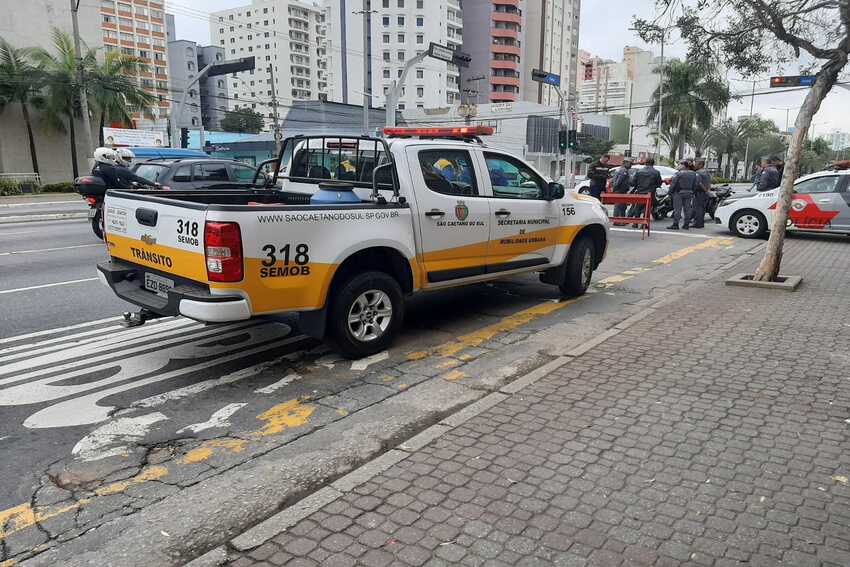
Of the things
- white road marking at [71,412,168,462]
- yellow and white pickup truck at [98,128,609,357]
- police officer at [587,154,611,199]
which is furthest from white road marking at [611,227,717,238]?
white road marking at [71,412,168,462]

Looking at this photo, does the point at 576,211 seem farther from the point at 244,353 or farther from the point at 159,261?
the point at 159,261

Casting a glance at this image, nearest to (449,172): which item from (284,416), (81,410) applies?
(284,416)

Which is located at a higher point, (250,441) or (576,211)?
(576,211)

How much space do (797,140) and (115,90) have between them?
38.2 meters

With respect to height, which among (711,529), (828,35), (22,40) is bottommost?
(711,529)

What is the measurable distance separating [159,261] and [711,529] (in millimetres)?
4148

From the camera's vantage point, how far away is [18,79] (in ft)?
107

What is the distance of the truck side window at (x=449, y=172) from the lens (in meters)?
5.98

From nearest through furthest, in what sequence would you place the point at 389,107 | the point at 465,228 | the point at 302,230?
the point at 302,230 < the point at 465,228 < the point at 389,107

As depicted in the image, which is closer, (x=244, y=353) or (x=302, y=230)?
(x=302, y=230)

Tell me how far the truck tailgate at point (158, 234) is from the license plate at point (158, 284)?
7cm

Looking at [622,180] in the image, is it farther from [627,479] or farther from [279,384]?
[627,479]

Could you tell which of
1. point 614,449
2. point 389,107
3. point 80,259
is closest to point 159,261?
point 614,449

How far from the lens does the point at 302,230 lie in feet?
15.7
